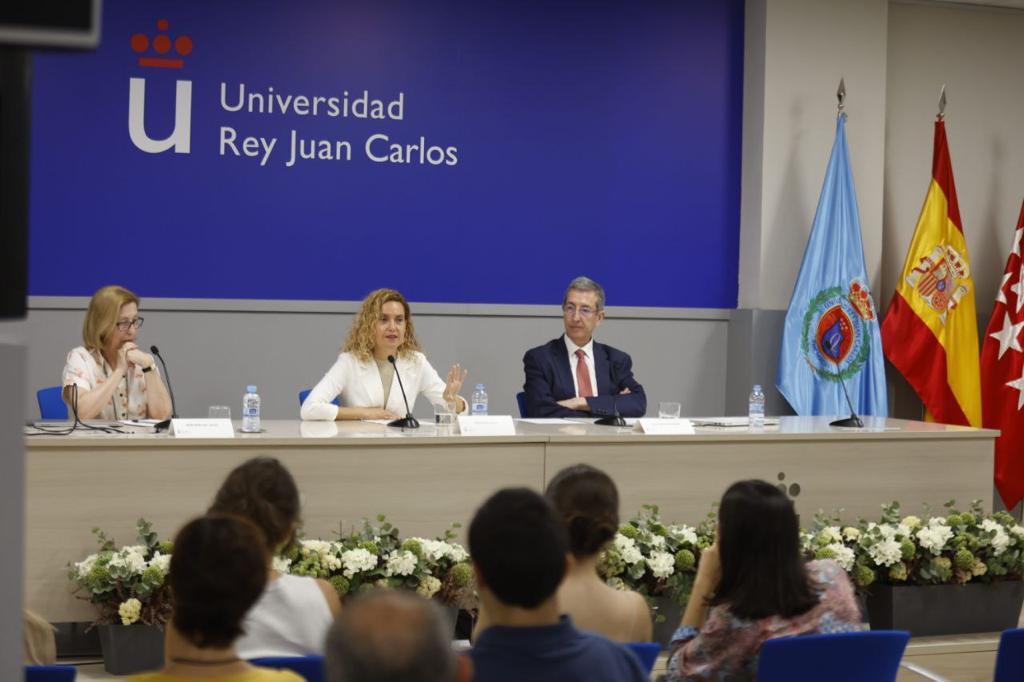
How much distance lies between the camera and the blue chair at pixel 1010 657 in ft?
8.38

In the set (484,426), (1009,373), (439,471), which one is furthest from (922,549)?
(1009,373)

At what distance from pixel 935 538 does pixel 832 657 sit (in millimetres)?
2069

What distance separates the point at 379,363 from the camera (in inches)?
212

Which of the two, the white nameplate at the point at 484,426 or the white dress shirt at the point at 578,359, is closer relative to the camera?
the white nameplate at the point at 484,426

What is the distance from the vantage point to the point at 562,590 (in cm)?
261

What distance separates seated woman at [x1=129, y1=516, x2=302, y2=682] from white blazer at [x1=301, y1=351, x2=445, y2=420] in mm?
3008

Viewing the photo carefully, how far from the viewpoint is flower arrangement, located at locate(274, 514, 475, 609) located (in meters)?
3.71

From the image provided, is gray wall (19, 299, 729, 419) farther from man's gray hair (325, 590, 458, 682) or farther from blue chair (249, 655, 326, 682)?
man's gray hair (325, 590, 458, 682)

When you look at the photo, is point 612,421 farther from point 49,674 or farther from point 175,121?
point 49,674

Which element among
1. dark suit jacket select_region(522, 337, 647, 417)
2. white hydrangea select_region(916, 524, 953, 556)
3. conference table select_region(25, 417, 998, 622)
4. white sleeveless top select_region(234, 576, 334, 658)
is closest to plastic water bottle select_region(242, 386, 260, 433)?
conference table select_region(25, 417, 998, 622)

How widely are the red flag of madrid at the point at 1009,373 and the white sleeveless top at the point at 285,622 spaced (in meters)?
5.40

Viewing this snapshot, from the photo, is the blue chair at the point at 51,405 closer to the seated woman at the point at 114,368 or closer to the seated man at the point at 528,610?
the seated woman at the point at 114,368

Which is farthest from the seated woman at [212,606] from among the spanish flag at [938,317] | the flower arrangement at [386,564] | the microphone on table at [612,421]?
the spanish flag at [938,317]

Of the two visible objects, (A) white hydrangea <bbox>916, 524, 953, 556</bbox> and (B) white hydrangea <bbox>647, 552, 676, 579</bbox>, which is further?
(A) white hydrangea <bbox>916, 524, 953, 556</bbox>
